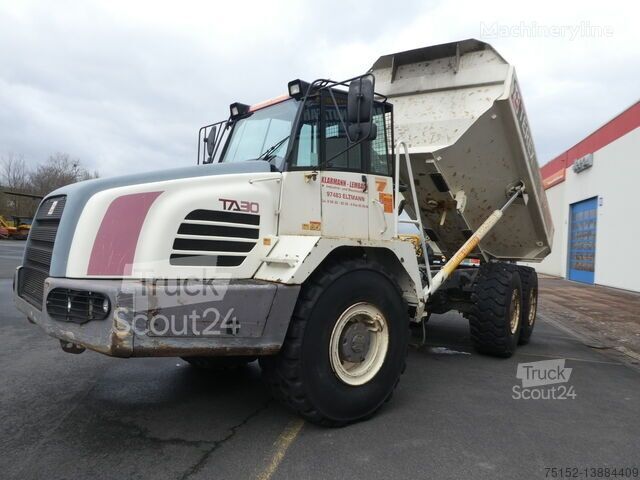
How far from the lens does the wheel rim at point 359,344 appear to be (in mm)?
3885

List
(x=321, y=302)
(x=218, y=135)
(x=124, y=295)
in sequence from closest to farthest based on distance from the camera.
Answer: (x=124, y=295) → (x=321, y=302) → (x=218, y=135)

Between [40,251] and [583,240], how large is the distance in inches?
824

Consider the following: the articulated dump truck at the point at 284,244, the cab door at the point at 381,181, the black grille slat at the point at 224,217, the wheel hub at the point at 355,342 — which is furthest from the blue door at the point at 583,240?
the black grille slat at the point at 224,217

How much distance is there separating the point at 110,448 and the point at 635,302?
13994 mm

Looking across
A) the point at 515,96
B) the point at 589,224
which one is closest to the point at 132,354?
the point at 515,96

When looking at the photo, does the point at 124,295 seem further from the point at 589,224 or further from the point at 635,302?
the point at 589,224

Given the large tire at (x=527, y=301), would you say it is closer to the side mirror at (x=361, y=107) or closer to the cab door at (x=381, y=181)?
the cab door at (x=381, y=181)

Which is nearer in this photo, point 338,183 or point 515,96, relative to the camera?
point 338,183

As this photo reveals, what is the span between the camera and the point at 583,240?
20297mm

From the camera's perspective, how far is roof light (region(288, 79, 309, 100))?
416 cm

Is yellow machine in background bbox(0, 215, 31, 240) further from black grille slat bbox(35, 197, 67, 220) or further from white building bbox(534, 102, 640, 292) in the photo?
black grille slat bbox(35, 197, 67, 220)

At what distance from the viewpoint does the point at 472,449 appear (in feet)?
11.8

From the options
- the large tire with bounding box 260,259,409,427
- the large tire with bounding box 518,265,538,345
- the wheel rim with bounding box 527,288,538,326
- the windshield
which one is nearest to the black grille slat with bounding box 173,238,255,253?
the large tire with bounding box 260,259,409,427

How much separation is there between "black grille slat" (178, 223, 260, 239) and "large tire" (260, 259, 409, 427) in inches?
22.2
